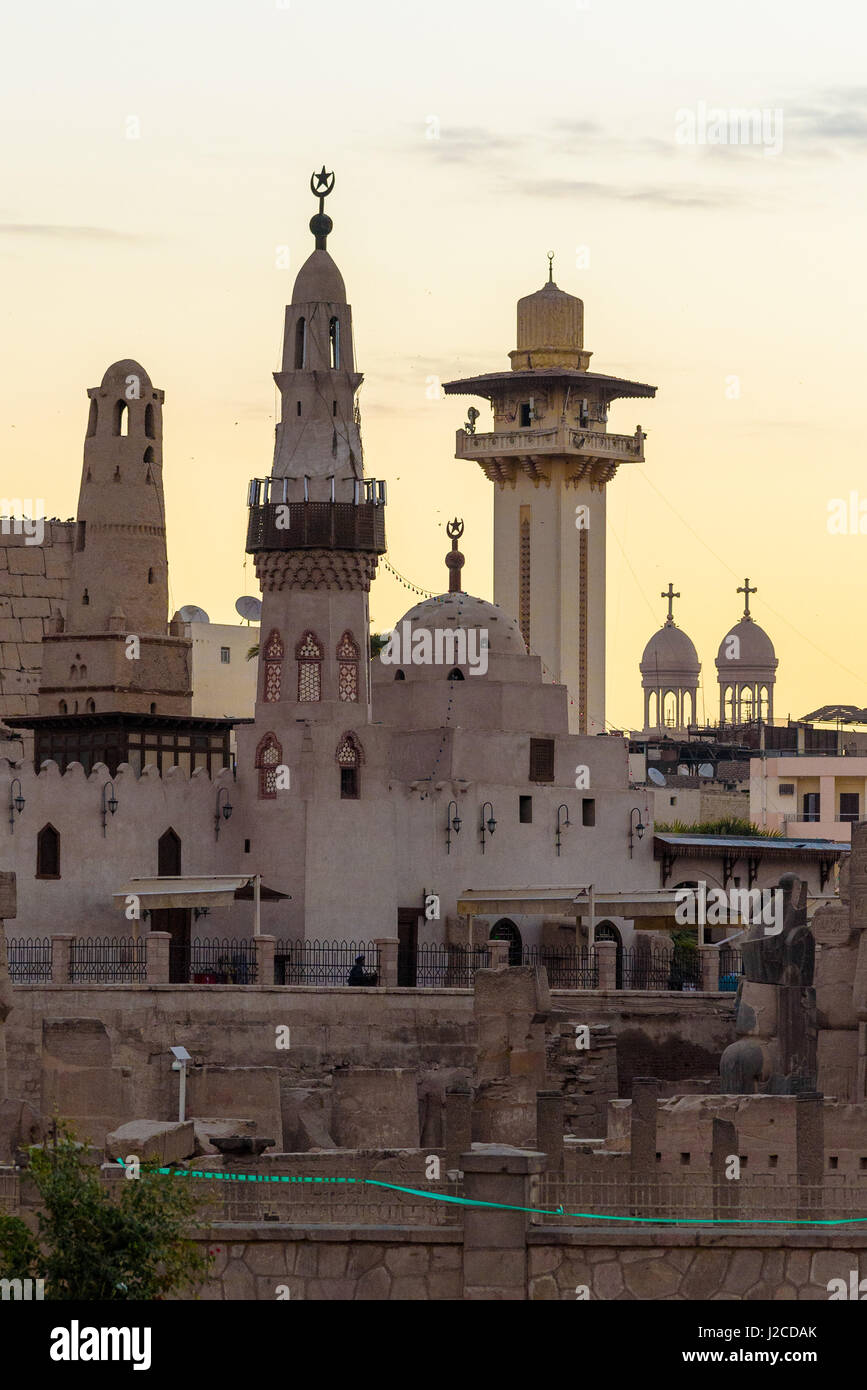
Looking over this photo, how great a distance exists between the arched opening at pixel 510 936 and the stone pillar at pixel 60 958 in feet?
36.4

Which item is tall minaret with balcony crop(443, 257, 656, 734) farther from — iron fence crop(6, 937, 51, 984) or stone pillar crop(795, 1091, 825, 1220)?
stone pillar crop(795, 1091, 825, 1220)

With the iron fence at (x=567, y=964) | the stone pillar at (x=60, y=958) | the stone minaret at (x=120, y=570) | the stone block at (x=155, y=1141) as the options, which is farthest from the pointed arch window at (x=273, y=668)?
the stone block at (x=155, y=1141)

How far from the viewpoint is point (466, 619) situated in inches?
2990

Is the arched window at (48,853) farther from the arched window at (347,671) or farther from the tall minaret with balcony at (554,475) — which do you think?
the tall minaret with balcony at (554,475)

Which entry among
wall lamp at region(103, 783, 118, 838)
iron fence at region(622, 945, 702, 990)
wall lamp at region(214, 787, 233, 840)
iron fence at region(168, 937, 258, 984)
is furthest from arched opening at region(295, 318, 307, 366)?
iron fence at region(622, 945, 702, 990)

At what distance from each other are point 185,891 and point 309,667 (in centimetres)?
692

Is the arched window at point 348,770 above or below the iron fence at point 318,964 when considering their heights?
above

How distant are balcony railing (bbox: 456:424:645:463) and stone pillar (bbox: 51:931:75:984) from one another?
175 ft

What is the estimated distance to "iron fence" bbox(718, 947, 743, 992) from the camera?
68.6 m

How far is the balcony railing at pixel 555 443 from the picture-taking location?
111938mm
